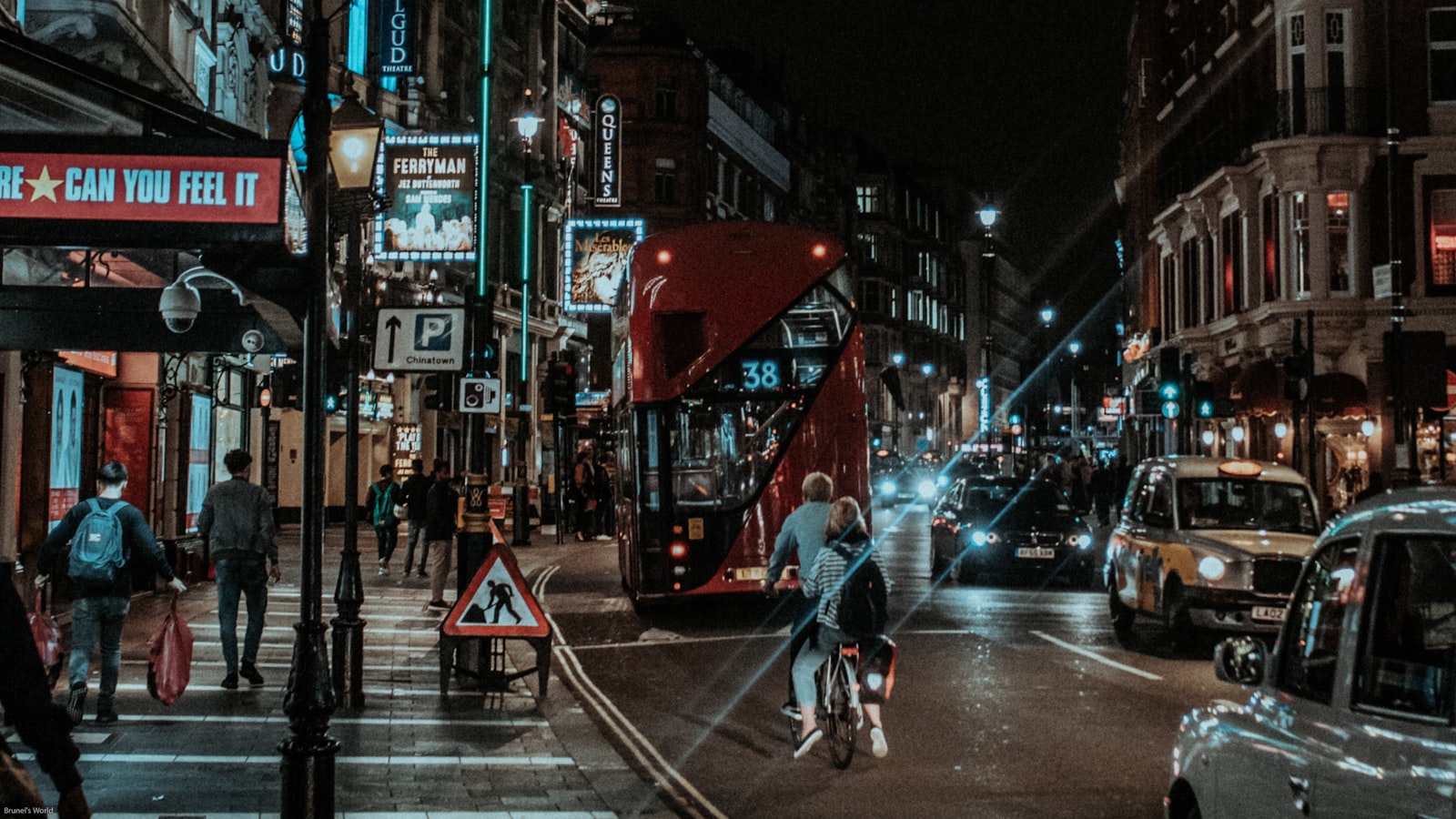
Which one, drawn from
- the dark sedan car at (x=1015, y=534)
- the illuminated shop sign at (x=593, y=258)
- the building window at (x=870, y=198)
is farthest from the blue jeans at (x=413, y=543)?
the building window at (x=870, y=198)

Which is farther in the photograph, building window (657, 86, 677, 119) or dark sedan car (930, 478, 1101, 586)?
building window (657, 86, 677, 119)

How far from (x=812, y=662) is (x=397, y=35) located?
32.0m

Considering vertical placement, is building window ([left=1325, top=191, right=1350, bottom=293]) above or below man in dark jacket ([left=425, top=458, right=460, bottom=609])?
above

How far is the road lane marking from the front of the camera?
1393 cm

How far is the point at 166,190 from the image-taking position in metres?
9.70

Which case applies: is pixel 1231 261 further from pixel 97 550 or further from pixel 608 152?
pixel 97 550

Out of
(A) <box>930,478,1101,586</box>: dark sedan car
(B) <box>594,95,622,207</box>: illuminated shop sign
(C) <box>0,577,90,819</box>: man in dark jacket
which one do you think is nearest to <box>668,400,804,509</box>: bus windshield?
(A) <box>930,478,1101,586</box>: dark sedan car

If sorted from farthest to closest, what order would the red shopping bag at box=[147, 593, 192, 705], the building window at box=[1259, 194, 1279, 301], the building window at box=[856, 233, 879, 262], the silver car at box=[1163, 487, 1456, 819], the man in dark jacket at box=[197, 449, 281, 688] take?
the building window at box=[856, 233, 879, 262] < the building window at box=[1259, 194, 1279, 301] < the man in dark jacket at box=[197, 449, 281, 688] < the red shopping bag at box=[147, 593, 192, 705] < the silver car at box=[1163, 487, 1456, 819]

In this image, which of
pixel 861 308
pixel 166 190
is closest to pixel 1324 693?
pixel 166 190

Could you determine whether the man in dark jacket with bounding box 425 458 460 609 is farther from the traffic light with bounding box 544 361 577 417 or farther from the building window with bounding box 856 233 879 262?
the building window with bounding box 856 233 879 262

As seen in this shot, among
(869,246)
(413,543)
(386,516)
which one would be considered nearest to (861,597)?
(413,543)

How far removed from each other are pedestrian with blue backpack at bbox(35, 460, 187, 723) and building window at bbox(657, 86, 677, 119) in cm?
6103

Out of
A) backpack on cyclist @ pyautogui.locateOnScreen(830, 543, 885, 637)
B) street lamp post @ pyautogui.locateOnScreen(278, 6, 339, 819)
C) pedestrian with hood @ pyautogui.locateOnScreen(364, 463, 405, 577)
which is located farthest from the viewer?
pedestrian with hood @ pyautogui.locateOnScreen(364, 463, 405, 577)

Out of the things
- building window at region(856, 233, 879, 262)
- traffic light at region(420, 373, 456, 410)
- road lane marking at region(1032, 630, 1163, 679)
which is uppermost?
building window at region(856, 233, 879, 262)
